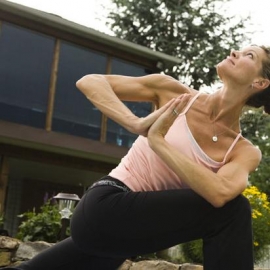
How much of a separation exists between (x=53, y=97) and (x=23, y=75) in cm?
69

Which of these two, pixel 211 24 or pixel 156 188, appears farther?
pixel 211 24

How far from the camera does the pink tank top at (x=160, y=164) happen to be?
6.21 ft

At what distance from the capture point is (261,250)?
6.15 m

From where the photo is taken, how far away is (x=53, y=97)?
10.8 metres

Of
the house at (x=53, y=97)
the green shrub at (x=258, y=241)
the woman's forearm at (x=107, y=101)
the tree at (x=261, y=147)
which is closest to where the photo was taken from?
the woman's forearm at (x=107, y=101)

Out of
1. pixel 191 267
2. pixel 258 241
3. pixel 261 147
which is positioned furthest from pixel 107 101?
pixel 261 147

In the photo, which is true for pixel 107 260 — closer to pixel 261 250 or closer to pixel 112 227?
pixel 112 227

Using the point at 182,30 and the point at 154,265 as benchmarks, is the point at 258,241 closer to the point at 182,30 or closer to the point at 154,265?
the point at 154,265

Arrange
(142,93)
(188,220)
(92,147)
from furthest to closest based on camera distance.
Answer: (92,147)
(142,93)
(188,220)

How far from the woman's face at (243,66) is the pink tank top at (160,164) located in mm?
216

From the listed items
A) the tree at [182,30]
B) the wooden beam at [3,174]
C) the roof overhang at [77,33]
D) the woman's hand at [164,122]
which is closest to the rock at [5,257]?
the wooden beam at [3,174]

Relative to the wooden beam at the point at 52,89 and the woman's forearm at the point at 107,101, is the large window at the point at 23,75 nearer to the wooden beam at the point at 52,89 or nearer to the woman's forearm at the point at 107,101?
the wooden beam at the point at 52,89

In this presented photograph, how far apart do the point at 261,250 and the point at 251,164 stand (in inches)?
176

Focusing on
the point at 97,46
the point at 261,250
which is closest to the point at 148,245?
Result: the point at 261,250
